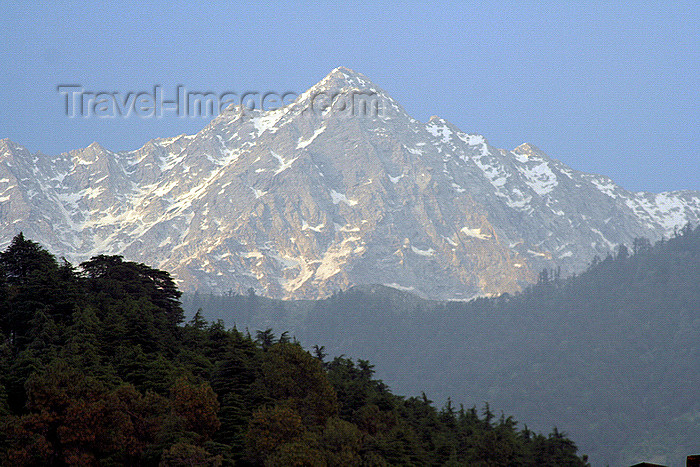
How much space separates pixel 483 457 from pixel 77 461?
61.8m

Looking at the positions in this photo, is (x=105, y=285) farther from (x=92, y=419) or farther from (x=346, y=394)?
(x=92, y=419)

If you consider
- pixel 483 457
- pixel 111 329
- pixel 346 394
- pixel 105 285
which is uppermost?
pixel 105 285

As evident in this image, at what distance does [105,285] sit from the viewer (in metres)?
151

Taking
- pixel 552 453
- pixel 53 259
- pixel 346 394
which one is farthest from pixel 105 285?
pixel 552 453

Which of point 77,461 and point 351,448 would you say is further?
point 351,448

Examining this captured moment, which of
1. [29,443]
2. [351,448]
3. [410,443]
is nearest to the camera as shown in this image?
[29,443]

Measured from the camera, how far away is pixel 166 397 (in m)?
101

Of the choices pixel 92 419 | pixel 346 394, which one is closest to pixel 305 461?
pixel 92 419

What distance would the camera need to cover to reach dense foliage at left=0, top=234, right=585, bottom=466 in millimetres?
83188

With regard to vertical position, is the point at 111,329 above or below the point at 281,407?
above

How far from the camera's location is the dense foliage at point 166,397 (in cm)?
8319

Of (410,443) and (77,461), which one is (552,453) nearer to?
(410,443)

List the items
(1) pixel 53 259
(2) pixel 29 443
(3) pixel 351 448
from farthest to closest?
1. (1) pixel 53 259
2. (3) pixel 351 448
3. (2) pixel 29 443

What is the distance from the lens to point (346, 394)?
128m
